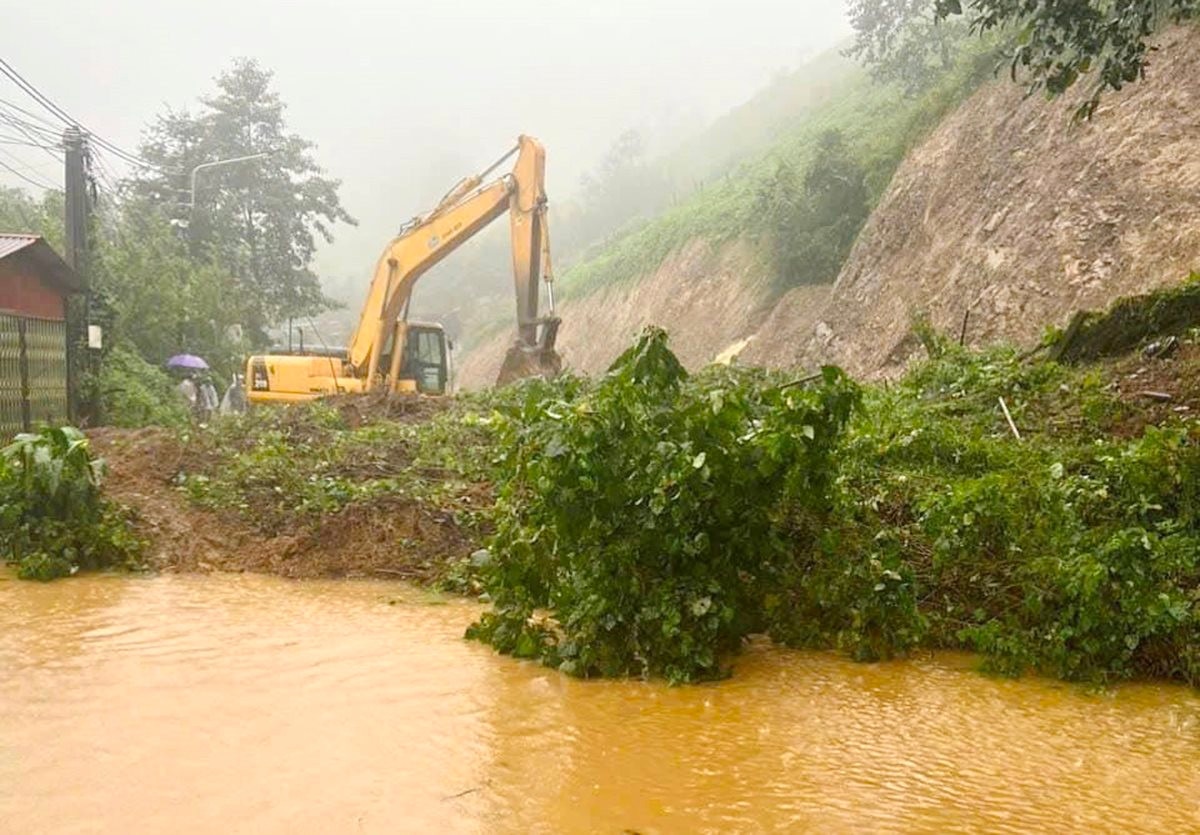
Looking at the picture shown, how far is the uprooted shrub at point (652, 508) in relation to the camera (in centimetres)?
548

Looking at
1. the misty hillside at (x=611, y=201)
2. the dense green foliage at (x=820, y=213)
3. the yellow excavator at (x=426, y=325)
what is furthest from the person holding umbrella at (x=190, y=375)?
the misty hillside at (x=611, y=201)

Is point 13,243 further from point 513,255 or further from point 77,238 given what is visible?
point 513,255

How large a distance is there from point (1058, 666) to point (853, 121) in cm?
3337

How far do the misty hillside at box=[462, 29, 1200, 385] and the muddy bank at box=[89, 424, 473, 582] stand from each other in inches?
312

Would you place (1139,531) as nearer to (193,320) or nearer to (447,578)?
(447,578)

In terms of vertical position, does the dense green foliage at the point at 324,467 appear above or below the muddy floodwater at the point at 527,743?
above

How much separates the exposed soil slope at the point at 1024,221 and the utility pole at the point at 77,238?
45.7 feet

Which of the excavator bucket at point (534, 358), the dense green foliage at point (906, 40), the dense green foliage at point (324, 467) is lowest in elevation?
the dense green foliage at point (324, 467)

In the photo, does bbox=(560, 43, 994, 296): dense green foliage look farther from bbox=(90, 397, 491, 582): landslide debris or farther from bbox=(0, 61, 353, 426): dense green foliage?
bbox=(90, 397, 491, 582): landslide debris

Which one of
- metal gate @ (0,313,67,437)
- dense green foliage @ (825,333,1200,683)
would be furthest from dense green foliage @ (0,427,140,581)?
dense green foliage @ (825,333,1200,683)

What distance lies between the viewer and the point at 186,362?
78.9 ft

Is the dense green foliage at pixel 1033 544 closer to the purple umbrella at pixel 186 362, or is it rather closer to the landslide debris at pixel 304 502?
the landslide debris at pixel 304 502

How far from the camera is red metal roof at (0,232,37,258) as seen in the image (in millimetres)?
14567

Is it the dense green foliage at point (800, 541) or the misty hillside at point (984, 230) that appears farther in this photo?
the misty hillside at point (984, 230)
